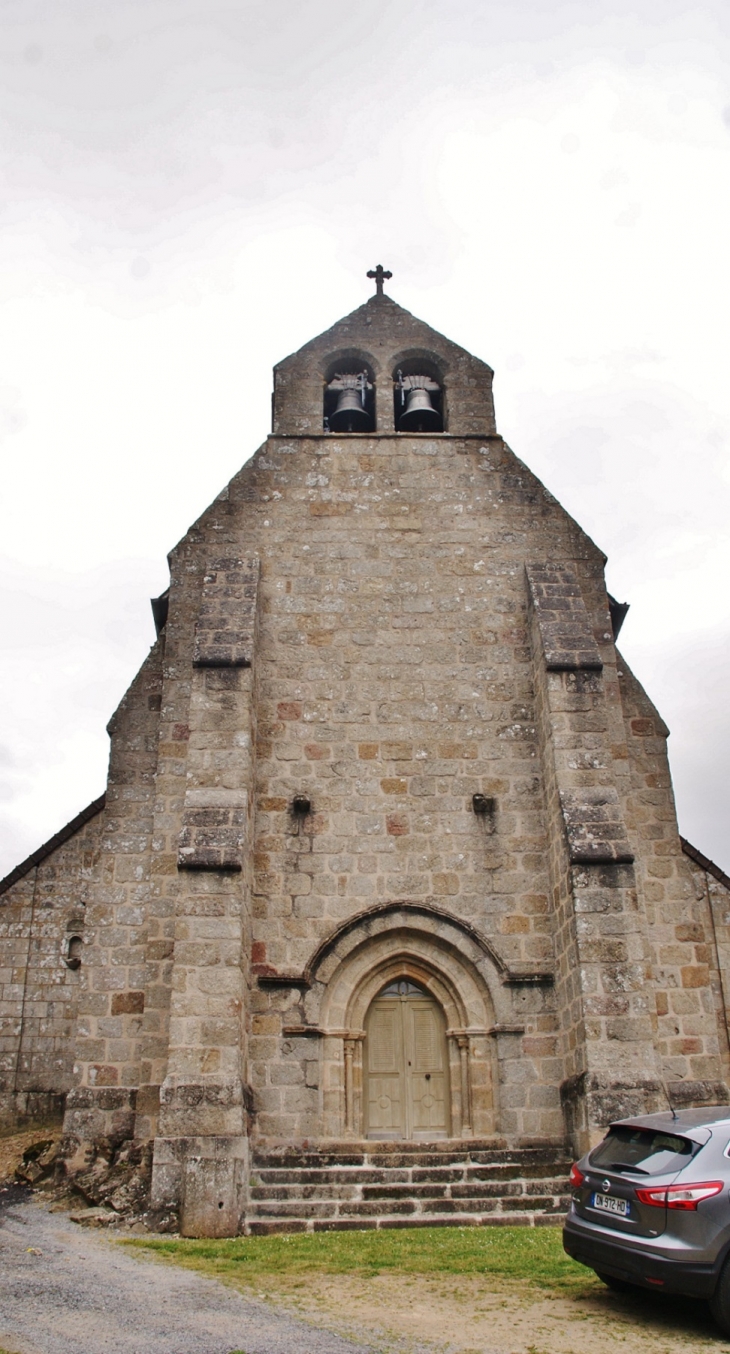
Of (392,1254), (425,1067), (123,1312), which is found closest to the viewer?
(123,1312)

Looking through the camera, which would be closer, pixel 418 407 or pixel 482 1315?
pixel 482 1315

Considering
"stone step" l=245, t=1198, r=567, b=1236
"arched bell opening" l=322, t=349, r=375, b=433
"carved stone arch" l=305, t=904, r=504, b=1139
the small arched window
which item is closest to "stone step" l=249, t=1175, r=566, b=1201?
"stone step" l=245, t=1198, r=567, b=1236

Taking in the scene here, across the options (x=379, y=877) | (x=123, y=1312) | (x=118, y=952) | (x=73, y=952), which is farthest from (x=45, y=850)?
(x=123, y=1312)

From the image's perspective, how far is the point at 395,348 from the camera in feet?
50.9

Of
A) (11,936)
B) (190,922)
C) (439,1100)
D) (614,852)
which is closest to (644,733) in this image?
(614,852)

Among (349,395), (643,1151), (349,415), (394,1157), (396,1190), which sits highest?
(349,395)

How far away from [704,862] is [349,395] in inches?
314

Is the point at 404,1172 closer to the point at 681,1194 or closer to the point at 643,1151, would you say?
the point at 643,1151

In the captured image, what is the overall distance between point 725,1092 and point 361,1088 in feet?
12.9

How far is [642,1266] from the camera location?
620 centimetres

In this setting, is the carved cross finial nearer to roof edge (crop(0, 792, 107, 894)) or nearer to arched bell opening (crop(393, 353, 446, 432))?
arched bell opening (crop(393, 353, 446, 432))

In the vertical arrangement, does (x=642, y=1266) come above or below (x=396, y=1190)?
below

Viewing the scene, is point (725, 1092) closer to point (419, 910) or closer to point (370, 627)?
point (419, 910)

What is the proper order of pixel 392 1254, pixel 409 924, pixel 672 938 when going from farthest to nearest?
1. pixel 672 938
2. pixel 409 924
3. pixel 392 1254
